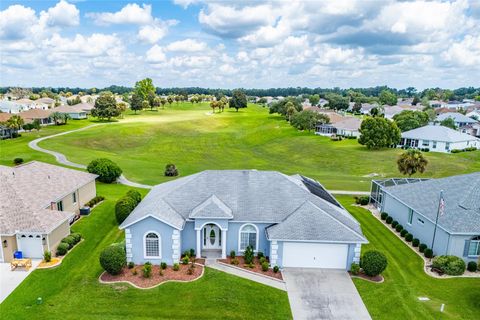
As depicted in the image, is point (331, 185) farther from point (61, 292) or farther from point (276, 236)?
point (61, 292)

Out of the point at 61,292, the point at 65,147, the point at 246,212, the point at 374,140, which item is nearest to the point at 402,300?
the point at 246,212

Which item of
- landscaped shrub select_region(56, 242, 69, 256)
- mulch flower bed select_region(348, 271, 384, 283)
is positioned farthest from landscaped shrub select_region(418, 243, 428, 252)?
landscaped shrub select_region(56, 242, 69, 256)

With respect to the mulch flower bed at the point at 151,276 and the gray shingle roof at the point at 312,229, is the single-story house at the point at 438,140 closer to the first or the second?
the gray shingle roof at the point at 312,229

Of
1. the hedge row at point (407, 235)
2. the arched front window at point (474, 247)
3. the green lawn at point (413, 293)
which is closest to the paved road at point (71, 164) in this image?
the hedge row at point (407, 235)

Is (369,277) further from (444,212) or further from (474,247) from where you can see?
(444,212)

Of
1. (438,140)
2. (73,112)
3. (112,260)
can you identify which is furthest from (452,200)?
(73,112)

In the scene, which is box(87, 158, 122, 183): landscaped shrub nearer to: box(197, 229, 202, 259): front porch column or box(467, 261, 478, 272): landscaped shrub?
box(197, 229, 202, 259): front porch column
